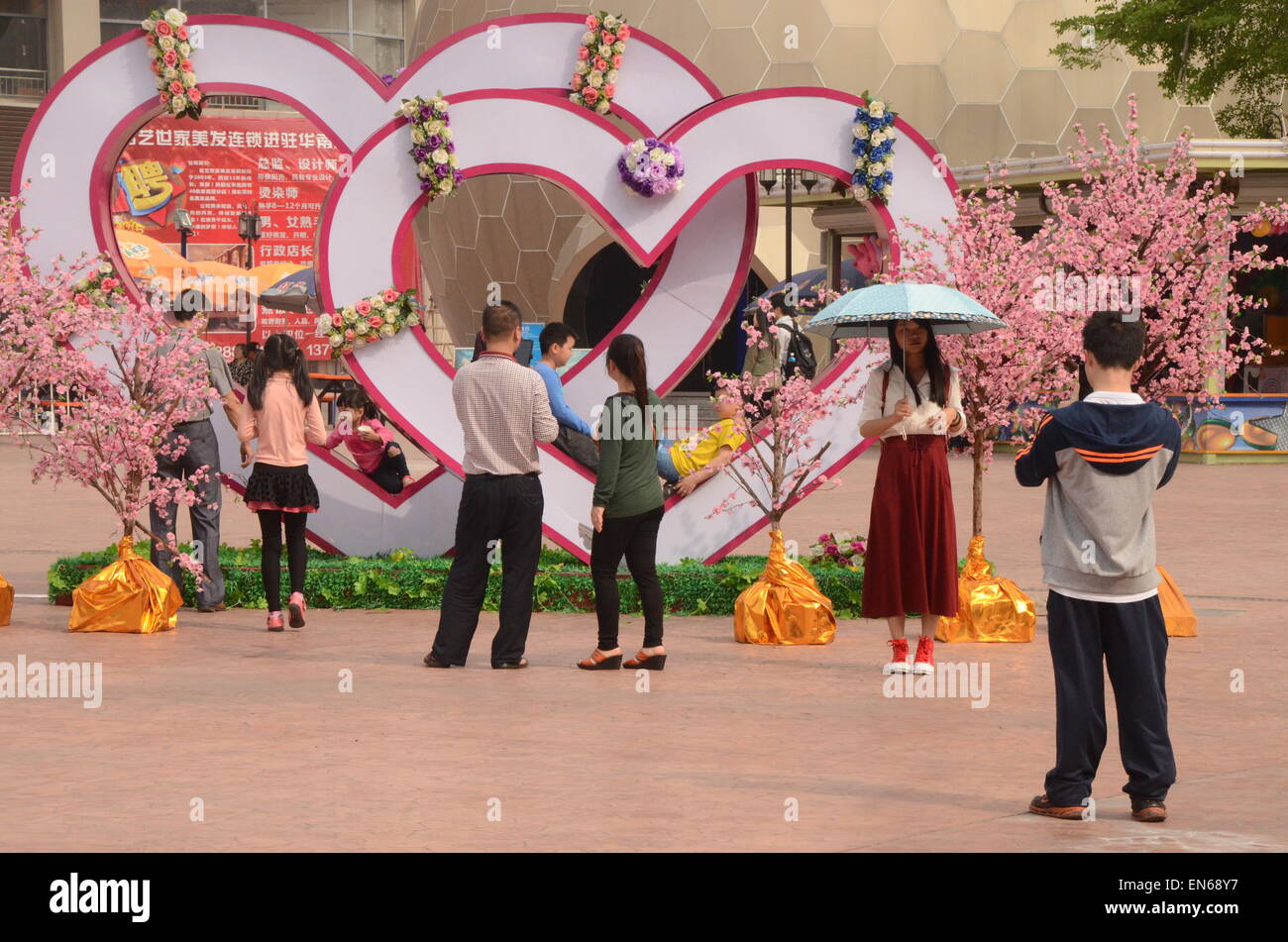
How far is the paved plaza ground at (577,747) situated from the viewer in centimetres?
552

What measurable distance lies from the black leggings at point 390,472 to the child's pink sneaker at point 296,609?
5.79 ft

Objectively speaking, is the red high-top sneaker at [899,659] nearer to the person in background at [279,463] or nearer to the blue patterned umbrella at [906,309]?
the blue patterned umbrella at [906,309]

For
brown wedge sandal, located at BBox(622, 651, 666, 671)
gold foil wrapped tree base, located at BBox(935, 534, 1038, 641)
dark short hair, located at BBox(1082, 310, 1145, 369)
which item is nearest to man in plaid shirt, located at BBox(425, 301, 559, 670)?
brown wedge sandal, located at BBox(622, 651, 666, 671)

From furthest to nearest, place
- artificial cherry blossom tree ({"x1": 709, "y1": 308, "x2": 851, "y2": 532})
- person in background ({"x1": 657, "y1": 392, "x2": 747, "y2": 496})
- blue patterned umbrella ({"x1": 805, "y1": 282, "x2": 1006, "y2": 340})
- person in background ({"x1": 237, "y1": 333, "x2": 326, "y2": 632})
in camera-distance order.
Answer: person in background ({"x1": 657, "y1": 392, "x2": 747, "y2": 496})
artificial cherry blossom tree ({"x1": 709, "y1": 308, "x2": 851, "y2": 532})
person in background ({"x1": 237, "y1": 333, "x2": 326, "y2": 632})
blue patterned umbrella ({"x1": 805, "y1": 282, "x2": 1006, "y2": 340})

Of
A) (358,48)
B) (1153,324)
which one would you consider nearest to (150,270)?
(358,48)

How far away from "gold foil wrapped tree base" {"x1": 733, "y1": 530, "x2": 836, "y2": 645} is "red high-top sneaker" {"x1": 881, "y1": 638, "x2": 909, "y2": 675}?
3.26 feet

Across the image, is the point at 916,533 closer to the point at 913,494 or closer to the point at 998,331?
the point at 913,494

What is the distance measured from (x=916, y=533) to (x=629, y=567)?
1.42 metres

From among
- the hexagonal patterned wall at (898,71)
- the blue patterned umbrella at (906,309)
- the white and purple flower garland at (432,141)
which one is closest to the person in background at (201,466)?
the white and purple flower garland at (432,141)

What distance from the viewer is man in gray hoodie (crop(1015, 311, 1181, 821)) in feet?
18.6

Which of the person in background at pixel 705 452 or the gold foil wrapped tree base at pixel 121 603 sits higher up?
the person in background at pixel 705 452

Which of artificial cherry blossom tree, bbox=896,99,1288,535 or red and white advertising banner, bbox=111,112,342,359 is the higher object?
red and white advertising banner, bbox=111,112,342,359

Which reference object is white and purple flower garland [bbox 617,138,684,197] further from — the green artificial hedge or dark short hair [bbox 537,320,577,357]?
the green artificial hedge

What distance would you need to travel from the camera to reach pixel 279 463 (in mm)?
10000
